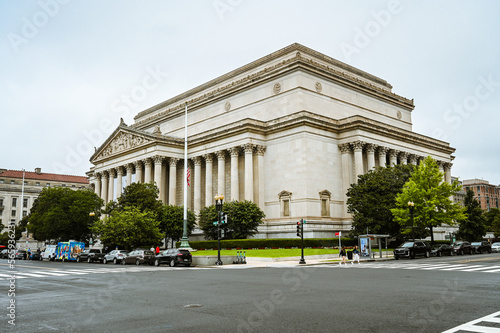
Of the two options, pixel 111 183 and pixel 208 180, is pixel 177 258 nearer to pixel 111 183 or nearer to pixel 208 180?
pixel 208 180

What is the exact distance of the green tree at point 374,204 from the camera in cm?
5078

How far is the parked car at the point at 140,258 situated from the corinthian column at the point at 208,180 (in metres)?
25.6

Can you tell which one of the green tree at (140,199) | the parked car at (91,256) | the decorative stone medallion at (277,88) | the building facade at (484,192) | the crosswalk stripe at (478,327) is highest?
the decorative stone medallion at (277,88)

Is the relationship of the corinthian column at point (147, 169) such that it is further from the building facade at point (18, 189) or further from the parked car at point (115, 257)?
the building facade at point (18, 189)

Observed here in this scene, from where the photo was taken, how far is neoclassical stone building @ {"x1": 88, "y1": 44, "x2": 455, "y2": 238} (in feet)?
192

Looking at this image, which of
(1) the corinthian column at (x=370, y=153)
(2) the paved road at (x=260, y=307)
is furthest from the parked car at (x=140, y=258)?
(1) the corinthian column at (x=370, y=153)

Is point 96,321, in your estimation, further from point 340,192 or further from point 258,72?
point 258,72

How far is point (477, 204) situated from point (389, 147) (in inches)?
932

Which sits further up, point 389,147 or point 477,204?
point 389,147

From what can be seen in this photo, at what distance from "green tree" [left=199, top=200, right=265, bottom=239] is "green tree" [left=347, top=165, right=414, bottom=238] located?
1181 cm

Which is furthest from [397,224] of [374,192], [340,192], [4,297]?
[4,297]

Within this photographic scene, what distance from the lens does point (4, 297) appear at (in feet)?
49.1

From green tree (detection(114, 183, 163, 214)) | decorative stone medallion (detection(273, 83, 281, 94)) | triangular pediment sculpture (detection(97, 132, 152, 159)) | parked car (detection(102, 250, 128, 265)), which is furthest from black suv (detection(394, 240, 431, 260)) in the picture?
triangular pediment sculpture (detection(97, 132, 152, 159))

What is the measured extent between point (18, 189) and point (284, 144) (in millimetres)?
93905
